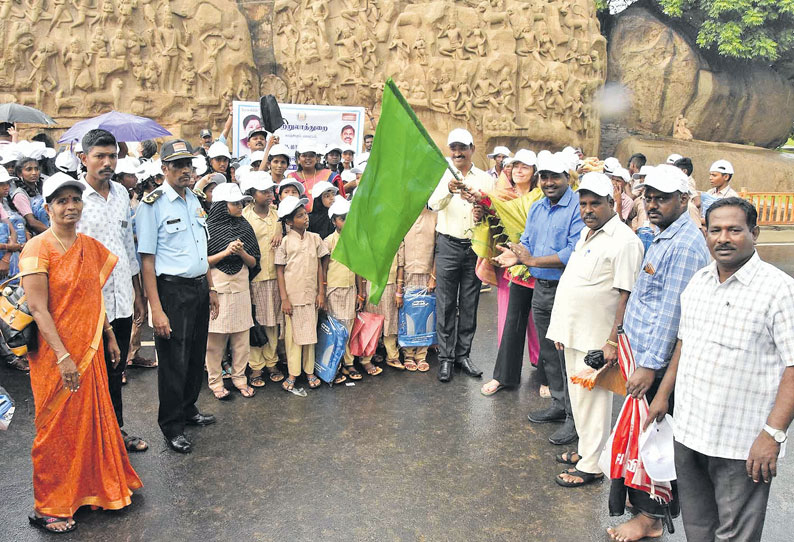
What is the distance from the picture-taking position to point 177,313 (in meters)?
4.46

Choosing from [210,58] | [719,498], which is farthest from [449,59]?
[719,498]

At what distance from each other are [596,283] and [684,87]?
55.4ft

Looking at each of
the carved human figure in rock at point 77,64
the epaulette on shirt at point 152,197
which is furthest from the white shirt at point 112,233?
the carved human figure in rock at point 77,64

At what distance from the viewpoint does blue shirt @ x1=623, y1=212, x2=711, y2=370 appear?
10.8 ft

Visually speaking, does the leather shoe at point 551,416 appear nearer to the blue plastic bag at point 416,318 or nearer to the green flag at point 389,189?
the blue plastic bag at point 416,318

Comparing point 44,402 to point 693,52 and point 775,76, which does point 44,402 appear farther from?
point 775,76

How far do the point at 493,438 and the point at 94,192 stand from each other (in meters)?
3.32

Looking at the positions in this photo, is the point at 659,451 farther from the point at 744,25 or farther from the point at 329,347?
the point at 744,25

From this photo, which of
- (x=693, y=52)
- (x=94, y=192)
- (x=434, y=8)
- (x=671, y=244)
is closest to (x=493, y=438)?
(x=671, y=244)

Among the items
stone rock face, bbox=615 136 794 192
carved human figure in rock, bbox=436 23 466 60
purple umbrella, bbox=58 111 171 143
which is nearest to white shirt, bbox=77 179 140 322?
purple umbrella, bbox=58 111 171 143

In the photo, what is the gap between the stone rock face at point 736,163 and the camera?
57.5 feet

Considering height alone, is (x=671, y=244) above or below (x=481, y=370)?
above

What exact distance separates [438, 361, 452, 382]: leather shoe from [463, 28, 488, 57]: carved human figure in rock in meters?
11.6

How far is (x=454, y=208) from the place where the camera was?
5.91 meters
